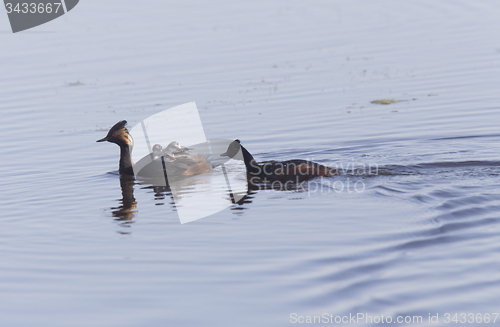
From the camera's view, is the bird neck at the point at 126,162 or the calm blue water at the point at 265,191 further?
the bird neck at the point at 126,162

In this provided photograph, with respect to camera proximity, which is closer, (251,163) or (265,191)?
(265,191)

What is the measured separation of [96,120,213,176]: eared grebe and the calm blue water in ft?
Result: 1.68

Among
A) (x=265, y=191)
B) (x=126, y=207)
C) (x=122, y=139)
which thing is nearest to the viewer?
(x=126, y=207)

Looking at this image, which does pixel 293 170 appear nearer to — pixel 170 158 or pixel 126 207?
pixel 170 158

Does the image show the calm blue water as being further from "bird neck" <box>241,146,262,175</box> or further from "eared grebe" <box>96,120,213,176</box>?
A: "bird neck" <box>241,146,262,175</box>

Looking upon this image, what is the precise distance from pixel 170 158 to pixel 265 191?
2.68 metres

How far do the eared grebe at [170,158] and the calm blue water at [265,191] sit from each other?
0.51 metres

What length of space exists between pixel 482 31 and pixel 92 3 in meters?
26.9

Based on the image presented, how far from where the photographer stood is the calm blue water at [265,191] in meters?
6.47

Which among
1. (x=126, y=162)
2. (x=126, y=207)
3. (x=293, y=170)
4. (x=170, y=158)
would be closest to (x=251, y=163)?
(x=293, y=170)

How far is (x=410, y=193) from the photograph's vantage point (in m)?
9.55

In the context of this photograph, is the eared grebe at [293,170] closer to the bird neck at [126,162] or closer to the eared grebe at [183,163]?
the eared grebe at [183,163]

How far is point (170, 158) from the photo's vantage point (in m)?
12.3

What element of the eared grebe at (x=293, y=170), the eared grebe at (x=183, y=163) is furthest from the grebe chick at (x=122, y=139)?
the eared grebe at (x=293, y=170)
